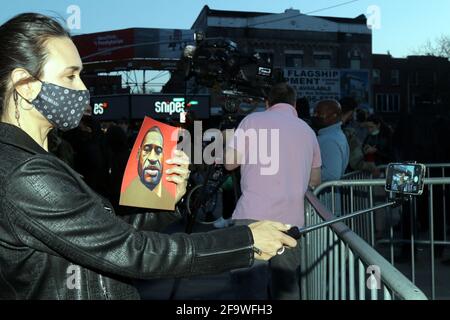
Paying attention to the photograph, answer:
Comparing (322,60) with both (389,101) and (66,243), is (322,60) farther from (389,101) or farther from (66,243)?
(66,243)

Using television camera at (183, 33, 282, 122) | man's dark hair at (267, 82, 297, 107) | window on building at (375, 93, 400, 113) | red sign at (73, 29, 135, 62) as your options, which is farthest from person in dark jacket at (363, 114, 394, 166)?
window on building at (375, 93, 400, 113)

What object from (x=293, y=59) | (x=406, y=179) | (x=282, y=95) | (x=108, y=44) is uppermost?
(x=108, y=44)

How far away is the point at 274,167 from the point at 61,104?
219 cm

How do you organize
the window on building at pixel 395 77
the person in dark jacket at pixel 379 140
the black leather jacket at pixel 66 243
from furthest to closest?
1. the window on building at pixel 395 77
2. the person in dark jacket at pixel 379 140
3. the black leather jacket at pixel 66 243

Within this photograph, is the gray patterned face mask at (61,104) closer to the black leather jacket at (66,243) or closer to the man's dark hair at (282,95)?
the black leather jacket at (66,243)

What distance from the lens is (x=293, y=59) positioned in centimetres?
4522

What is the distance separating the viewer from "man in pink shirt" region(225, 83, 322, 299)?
3.55 m

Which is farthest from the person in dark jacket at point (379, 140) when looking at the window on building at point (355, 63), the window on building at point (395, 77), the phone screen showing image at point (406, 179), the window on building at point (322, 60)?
the window on building at point (395, 77)

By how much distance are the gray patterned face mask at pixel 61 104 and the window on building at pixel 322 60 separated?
45.6 metres

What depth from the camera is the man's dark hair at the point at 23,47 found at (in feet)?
4.79

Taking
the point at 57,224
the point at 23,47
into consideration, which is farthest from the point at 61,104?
the point at 57,224

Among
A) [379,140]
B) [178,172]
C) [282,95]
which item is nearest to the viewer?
[178,172]

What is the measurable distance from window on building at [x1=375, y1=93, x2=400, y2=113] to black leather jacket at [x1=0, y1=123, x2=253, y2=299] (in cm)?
5820
